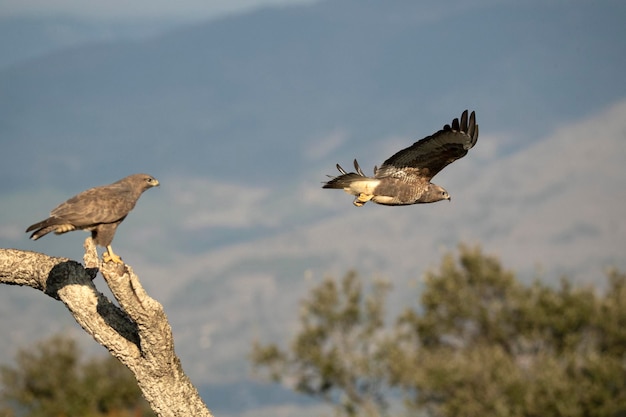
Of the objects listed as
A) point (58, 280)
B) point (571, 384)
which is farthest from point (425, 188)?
point (571, 384)

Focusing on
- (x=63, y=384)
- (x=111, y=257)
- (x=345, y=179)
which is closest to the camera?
(x=111, y=257)

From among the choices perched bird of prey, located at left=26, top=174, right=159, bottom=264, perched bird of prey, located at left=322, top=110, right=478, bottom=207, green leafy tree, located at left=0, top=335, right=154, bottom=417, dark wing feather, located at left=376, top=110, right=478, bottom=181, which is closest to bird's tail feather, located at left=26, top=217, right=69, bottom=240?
perched bird of prey, located at left=26, top=174, right=159, bottom=264

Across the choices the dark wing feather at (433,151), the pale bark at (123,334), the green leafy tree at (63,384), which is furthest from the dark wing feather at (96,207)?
the green leafy tree at (63,384)

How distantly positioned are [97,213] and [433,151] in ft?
20.3

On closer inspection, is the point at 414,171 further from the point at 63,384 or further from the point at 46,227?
the point at 63,384

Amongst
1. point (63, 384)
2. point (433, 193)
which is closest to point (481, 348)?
point (63, 384)

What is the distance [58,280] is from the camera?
1378 centimetres

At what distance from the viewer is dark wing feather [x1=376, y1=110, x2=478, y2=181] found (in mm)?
16594

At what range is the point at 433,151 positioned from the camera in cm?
1700

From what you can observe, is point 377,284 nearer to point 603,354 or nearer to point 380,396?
point 380,396

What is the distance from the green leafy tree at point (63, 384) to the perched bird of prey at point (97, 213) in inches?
1578

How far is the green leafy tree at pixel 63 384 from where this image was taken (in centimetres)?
5284

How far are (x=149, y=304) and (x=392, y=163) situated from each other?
231 inches

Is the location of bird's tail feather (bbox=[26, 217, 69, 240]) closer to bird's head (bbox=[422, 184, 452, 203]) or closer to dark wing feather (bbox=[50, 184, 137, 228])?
dark wing feather (bbox=[50, 184, 137, 228])
